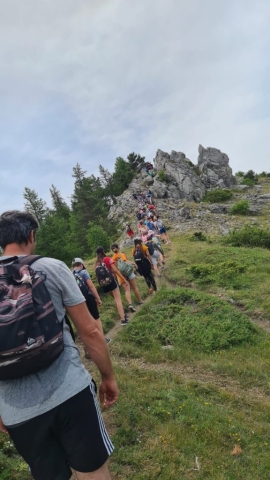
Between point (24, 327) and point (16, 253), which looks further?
point (16, 253)

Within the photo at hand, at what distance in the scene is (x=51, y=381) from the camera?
6.81ft

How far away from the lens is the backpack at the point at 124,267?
404 inches

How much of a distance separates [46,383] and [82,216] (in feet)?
149

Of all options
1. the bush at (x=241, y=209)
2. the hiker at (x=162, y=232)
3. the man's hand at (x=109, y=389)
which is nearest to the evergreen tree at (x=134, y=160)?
the bush at (x=241, y=209)

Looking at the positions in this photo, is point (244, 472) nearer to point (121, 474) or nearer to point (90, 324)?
point (121, 474)

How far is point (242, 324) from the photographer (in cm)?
798

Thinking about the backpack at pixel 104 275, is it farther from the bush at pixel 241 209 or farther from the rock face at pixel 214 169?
the rock face at pixel 214 169

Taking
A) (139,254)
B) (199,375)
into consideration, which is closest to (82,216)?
(139,254)

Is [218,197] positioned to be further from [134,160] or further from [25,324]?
[25,324]

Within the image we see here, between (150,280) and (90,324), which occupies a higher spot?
(90,324)

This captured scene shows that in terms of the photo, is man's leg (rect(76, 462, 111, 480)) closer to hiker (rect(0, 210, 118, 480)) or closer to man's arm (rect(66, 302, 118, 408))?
hiker (rect(0, 210, 118, 480))

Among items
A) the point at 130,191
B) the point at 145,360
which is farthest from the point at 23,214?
the point at 130,191

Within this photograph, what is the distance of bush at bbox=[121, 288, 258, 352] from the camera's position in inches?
296

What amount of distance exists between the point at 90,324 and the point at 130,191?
5391 centimetres
